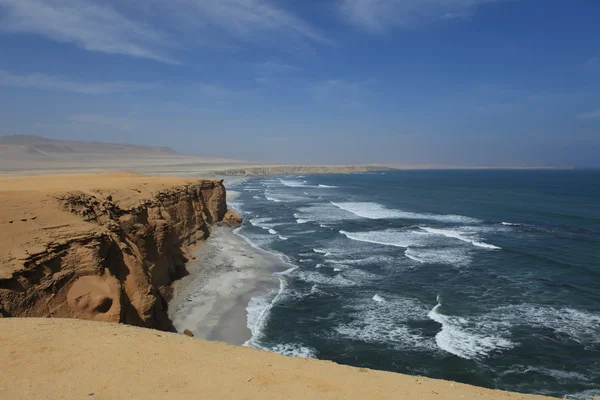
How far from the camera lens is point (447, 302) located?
20.3 m

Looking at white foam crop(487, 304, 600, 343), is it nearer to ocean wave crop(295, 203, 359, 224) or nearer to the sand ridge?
the sand ridge

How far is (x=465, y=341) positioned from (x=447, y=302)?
163 inches

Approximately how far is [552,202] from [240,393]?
6528 cm

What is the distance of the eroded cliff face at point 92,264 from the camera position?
11039mm

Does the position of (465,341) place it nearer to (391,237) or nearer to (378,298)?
(378,298)

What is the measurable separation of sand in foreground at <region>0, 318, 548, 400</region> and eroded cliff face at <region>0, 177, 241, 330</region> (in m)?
2.23

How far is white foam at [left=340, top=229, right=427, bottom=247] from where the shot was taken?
33312 mm

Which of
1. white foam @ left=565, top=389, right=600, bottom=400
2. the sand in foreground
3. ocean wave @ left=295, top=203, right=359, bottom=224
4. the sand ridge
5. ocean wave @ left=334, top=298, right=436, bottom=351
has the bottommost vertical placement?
ocean wave @ left=334, top=298, right=436, bottom=351

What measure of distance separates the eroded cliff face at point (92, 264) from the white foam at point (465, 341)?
11615 mm

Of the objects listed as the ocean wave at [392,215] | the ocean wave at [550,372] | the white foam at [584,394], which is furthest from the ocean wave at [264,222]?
the white foam at [584,394]

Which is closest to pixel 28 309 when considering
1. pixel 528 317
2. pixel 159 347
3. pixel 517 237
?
pixel 159 347

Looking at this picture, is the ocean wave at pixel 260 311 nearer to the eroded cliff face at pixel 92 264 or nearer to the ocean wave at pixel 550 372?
the eroded cliff face at pixel 92 264

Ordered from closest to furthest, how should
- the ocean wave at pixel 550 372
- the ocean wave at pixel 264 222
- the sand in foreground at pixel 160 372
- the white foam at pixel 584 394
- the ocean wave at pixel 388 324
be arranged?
the sand in foreground at pixel 160 372, the white foam at pixel 584 394, the ocean wave at pixel 550 372, the ocean wave at pixel 388 324, the ocean wave at pixel 264 222

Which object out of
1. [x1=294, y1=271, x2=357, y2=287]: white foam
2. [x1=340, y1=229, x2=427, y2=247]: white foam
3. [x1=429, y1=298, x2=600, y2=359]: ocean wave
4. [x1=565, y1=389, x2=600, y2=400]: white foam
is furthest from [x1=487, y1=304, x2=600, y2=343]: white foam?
[x1=340, y1=229, x2=427, y2=247]: white foam
